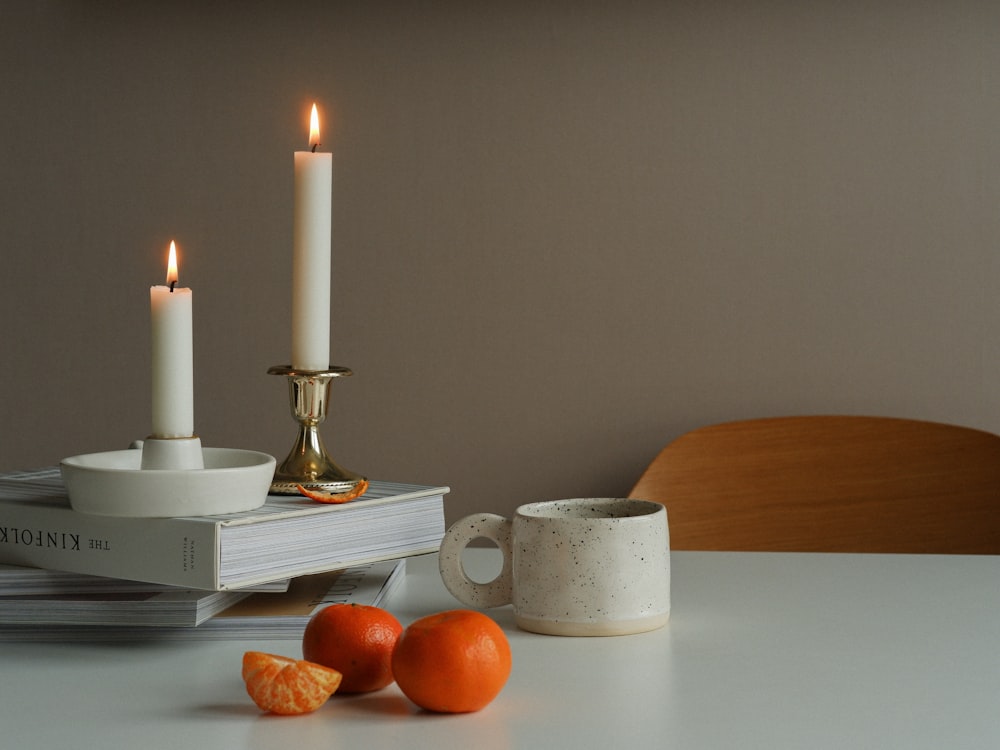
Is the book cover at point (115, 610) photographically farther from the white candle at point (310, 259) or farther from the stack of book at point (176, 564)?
the white candle at point (310, 259)

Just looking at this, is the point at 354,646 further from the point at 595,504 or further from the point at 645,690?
the point at 595,504

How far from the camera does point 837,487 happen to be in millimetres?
1642

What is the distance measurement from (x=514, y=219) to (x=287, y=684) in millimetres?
1261

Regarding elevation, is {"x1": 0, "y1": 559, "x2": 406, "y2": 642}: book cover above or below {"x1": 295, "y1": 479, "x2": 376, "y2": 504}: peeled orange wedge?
below

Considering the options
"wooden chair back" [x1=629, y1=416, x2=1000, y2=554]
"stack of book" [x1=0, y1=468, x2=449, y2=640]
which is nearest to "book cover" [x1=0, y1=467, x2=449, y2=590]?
"stack of book" [x1=0, y1=468, x2=449, y2=640]

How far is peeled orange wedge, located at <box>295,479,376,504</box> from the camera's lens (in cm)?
83

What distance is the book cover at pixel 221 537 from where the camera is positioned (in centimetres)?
73

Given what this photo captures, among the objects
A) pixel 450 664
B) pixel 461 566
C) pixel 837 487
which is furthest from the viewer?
pixel 837 487

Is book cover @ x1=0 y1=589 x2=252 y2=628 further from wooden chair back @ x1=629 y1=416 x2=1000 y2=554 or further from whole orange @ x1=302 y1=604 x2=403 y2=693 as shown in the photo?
wooden chair back @ x1=629 y1=416 x2=1000 y2=554

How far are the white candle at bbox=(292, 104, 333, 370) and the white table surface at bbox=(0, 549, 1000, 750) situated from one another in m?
0.21

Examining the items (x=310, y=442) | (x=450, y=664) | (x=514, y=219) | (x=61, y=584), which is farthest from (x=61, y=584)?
(x=514, y=219)

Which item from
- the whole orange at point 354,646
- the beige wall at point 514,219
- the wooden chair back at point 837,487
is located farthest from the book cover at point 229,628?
the beige wall at point 514,219

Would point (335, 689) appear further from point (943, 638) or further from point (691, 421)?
point (691, 421)

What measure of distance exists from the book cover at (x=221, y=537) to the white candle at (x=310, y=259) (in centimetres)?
12
